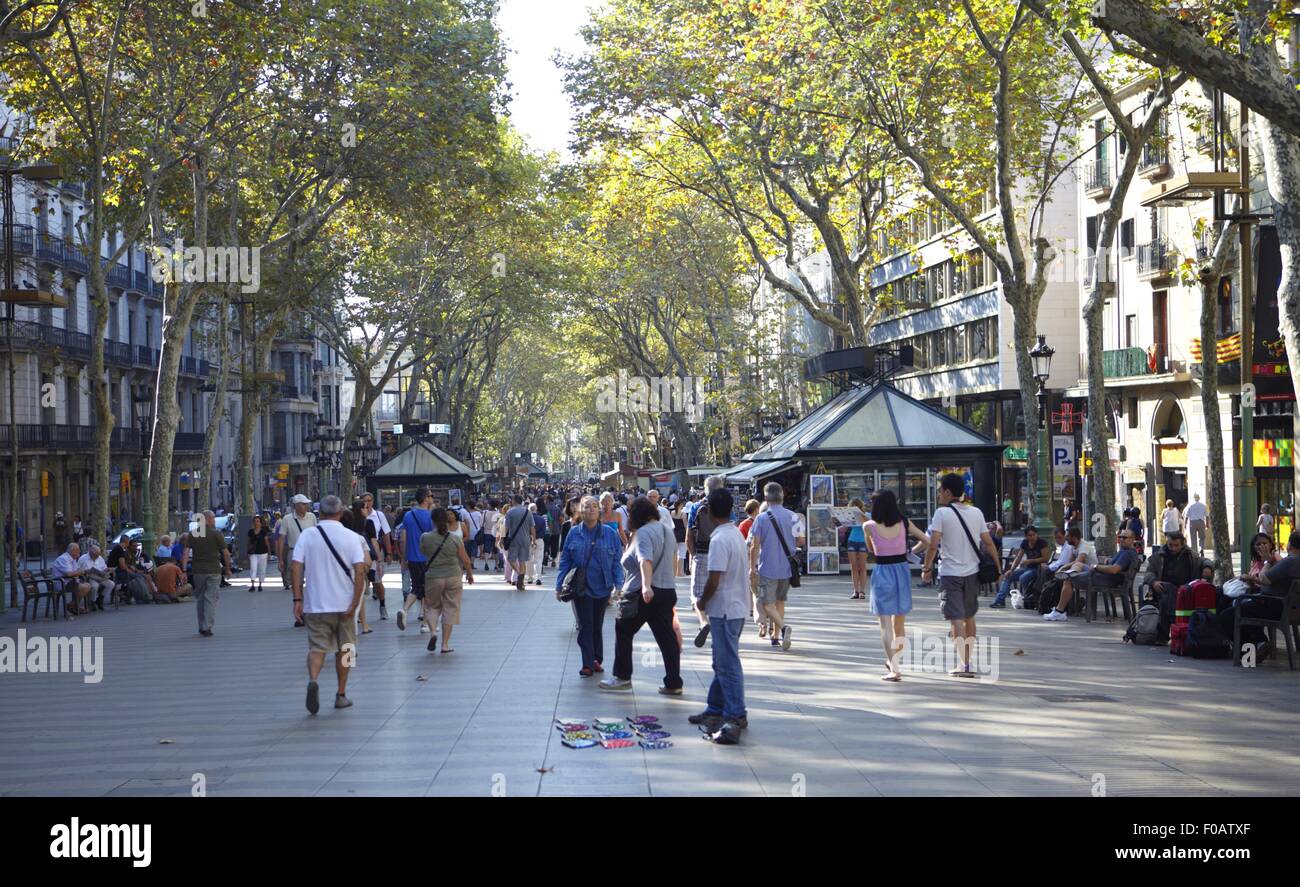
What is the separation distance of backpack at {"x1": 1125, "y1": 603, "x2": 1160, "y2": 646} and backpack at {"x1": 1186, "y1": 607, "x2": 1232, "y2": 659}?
1124 millimetres

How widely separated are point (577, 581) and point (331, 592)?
2377 millimetres

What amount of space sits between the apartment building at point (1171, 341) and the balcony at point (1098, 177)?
0.03 m

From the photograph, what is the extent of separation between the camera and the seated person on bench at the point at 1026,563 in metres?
21.4

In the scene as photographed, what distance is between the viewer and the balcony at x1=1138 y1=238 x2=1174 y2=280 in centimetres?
3900

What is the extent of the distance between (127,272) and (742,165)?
116 feet

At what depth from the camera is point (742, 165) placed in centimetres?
3089

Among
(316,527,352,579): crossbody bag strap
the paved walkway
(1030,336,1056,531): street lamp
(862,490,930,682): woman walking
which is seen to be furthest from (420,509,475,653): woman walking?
(1030,336,1056,531): street lamp

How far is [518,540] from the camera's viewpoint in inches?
1025

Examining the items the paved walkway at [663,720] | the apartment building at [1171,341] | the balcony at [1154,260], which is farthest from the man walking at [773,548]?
the balcony at [1154,260]

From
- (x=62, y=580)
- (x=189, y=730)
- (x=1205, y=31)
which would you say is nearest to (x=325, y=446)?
(x=62, y=580)

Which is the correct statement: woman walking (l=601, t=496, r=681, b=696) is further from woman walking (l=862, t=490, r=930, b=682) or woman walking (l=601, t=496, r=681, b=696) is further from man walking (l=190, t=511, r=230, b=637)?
man walking (l=190, t=511, r=230, b=637)

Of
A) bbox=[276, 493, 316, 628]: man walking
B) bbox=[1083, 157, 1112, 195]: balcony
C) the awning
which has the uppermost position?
bbox=[1083, 157, 1112, 195]: balcony

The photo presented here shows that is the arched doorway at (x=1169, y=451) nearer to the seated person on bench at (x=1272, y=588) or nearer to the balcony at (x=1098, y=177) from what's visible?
the balcony at (x=1098, y=177)

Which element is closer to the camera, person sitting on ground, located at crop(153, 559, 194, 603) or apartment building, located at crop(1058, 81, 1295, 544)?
person sitting on ground, located at crop(153, 559, 194, 603)
